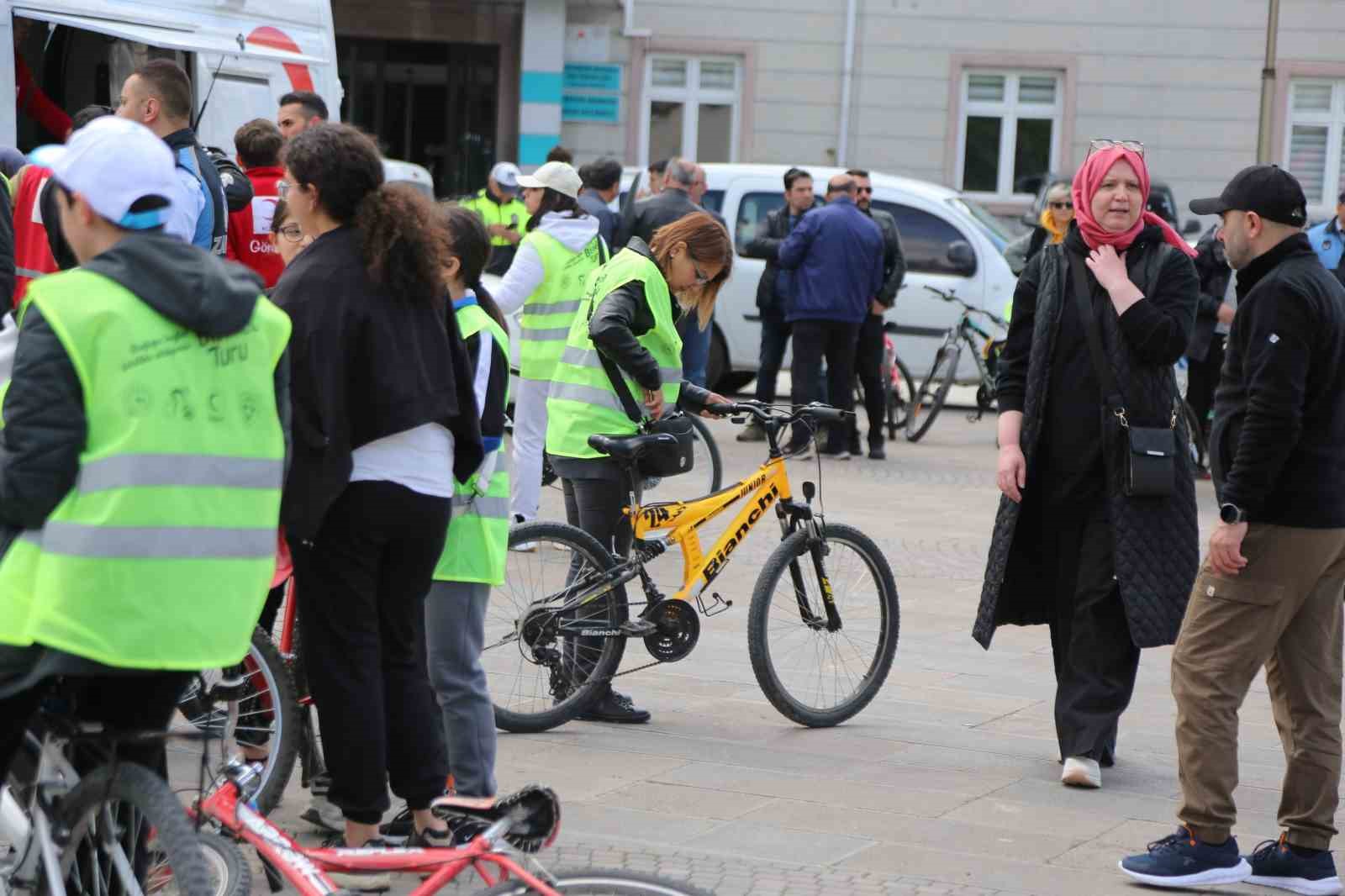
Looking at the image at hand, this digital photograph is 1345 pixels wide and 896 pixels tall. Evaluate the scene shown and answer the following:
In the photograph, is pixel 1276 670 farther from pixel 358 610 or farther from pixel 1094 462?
pixel 358 610

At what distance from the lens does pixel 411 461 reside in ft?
14.9

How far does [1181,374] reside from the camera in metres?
15.3

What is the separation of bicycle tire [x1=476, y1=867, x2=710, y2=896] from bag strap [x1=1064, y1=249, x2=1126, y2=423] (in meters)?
3.04

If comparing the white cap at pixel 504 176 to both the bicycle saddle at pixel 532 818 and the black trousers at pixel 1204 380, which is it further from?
the bicycle saddle at pixel 532 818

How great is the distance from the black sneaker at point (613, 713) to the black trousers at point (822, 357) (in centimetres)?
725

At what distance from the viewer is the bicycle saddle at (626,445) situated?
645cm

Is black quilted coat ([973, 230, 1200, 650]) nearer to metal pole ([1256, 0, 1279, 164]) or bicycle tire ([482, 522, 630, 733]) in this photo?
bicycle tire ([482, 522, 630, 733])

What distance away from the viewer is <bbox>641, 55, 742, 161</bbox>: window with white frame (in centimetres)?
2505

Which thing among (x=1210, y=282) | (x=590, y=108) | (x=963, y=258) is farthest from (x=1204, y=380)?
(x=590, y=108)

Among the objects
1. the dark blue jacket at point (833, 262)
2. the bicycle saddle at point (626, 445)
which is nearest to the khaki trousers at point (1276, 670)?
the bicycle saddle at point (626, 445)

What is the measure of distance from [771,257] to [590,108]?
10.7 meters

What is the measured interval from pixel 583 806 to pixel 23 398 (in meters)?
2.63

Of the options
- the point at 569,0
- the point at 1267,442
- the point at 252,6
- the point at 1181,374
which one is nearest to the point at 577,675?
the point at 1267,442

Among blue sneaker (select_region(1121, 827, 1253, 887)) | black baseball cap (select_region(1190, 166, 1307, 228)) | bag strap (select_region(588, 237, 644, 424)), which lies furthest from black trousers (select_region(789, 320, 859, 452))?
blue sneaker (select_region(1121, 827, 1253, 887))
